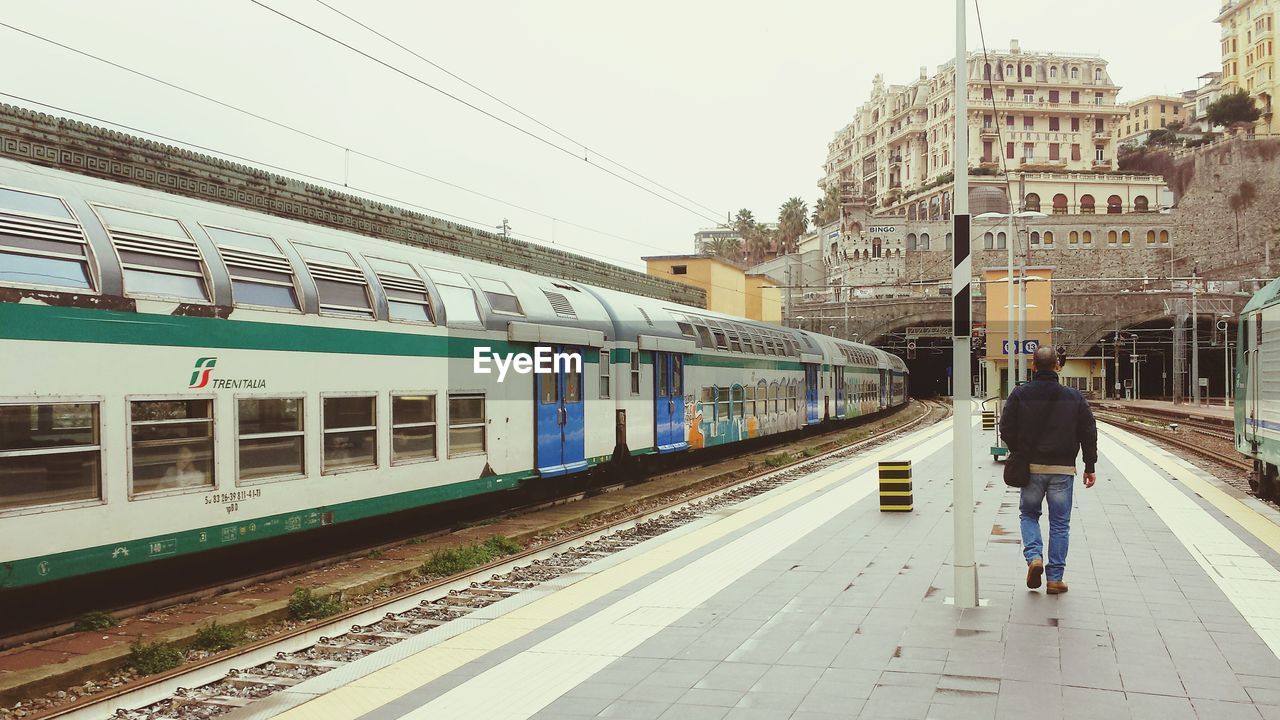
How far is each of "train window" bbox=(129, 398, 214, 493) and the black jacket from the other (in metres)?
6.90

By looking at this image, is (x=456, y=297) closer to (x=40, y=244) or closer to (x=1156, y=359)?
(x=40, y=244)

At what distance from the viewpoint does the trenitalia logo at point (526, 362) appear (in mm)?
13664

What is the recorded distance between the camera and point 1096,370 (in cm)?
8900

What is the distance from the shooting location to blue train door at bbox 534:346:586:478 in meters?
15.2

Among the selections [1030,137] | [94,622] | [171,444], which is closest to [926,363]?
[1030,137]

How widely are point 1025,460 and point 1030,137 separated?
136407mm

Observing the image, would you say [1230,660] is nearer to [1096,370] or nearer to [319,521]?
[319,521]

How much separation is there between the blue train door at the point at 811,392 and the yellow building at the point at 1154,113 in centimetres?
14599

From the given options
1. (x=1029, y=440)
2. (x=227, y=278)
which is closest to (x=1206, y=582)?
(x=1029, y=440)

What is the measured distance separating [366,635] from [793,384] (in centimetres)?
2536

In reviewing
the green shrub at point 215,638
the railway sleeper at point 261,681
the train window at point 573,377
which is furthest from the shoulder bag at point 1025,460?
the train window at point 573,377

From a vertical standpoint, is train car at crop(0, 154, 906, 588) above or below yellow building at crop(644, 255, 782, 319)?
below

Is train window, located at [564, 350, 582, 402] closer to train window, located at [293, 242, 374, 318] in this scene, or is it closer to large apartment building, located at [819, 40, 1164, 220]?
train window, located at [293, 242, 374, 318]

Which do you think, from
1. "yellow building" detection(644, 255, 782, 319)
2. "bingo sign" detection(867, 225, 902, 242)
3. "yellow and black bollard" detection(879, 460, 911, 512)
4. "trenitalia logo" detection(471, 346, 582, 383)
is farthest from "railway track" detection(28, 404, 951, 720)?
"bingo sign" detection(867, 225, 902, 242)
